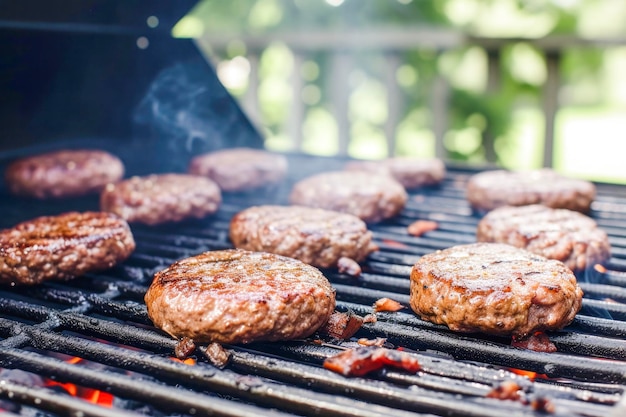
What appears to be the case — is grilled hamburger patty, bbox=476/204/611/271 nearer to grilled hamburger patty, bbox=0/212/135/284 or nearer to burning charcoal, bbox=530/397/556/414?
burning charcoal, bbox=530/397/556/414

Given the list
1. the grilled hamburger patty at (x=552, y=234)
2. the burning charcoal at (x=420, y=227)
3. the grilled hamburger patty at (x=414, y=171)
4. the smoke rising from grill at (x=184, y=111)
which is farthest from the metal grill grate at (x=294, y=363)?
the smoke rising from grill at (x=184, y=111)

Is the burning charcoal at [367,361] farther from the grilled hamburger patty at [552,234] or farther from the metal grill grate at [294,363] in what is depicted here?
the grilled hamburger patty at [552,234]

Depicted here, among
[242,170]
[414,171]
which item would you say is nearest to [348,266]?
[242,170]

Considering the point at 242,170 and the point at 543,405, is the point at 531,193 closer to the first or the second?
the point at 242,170

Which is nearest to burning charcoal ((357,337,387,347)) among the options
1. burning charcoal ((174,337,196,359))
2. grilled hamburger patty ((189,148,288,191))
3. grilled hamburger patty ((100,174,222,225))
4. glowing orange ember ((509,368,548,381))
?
glowing orange ember ((509,368,548,381))

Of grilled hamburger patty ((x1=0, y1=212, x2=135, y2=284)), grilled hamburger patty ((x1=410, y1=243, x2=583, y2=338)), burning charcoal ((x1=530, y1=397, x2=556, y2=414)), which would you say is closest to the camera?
burning charcoal ((x1=530, y1=397, x2=556, y2=414))
